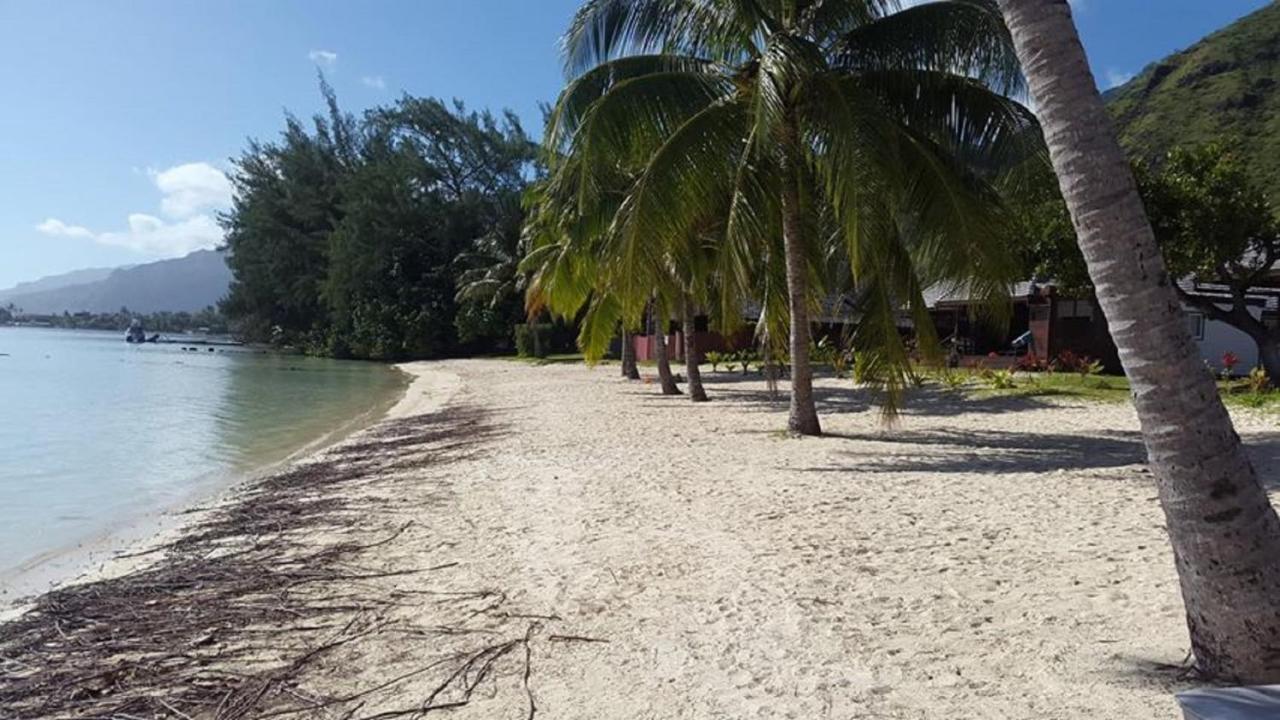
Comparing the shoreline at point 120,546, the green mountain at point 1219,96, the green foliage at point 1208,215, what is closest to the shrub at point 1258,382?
the green foliage at point 1208,215

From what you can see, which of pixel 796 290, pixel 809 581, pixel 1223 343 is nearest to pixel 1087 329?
pixel 1223 343

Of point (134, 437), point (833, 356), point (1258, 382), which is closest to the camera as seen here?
point (1258, 382)

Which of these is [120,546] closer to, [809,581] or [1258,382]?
[809,581]

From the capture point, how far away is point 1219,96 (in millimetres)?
48188

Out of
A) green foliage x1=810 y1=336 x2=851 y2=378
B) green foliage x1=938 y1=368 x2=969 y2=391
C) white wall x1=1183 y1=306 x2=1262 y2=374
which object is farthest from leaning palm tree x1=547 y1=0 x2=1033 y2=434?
white wall x1=1183 y1=306 x2=1262 y2=374

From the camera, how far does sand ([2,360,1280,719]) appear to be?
3564 mm

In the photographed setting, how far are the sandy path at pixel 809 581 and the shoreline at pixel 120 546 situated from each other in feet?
8.56

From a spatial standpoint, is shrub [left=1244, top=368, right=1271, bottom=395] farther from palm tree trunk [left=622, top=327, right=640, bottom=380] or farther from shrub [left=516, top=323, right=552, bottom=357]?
shrub [left=516, top=323, right=552, bottom=357]

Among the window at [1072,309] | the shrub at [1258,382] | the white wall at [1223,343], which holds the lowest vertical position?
the shrub at [1258,382]

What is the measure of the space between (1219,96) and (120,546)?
57.1 meters

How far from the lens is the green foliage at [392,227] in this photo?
54625mm

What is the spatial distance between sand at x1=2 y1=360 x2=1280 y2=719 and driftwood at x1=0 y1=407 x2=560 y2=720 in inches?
2.3

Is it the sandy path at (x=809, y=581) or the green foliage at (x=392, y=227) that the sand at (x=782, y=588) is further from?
the green foliage at (x=392, y=227)

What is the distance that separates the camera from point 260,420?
70.5 ft
